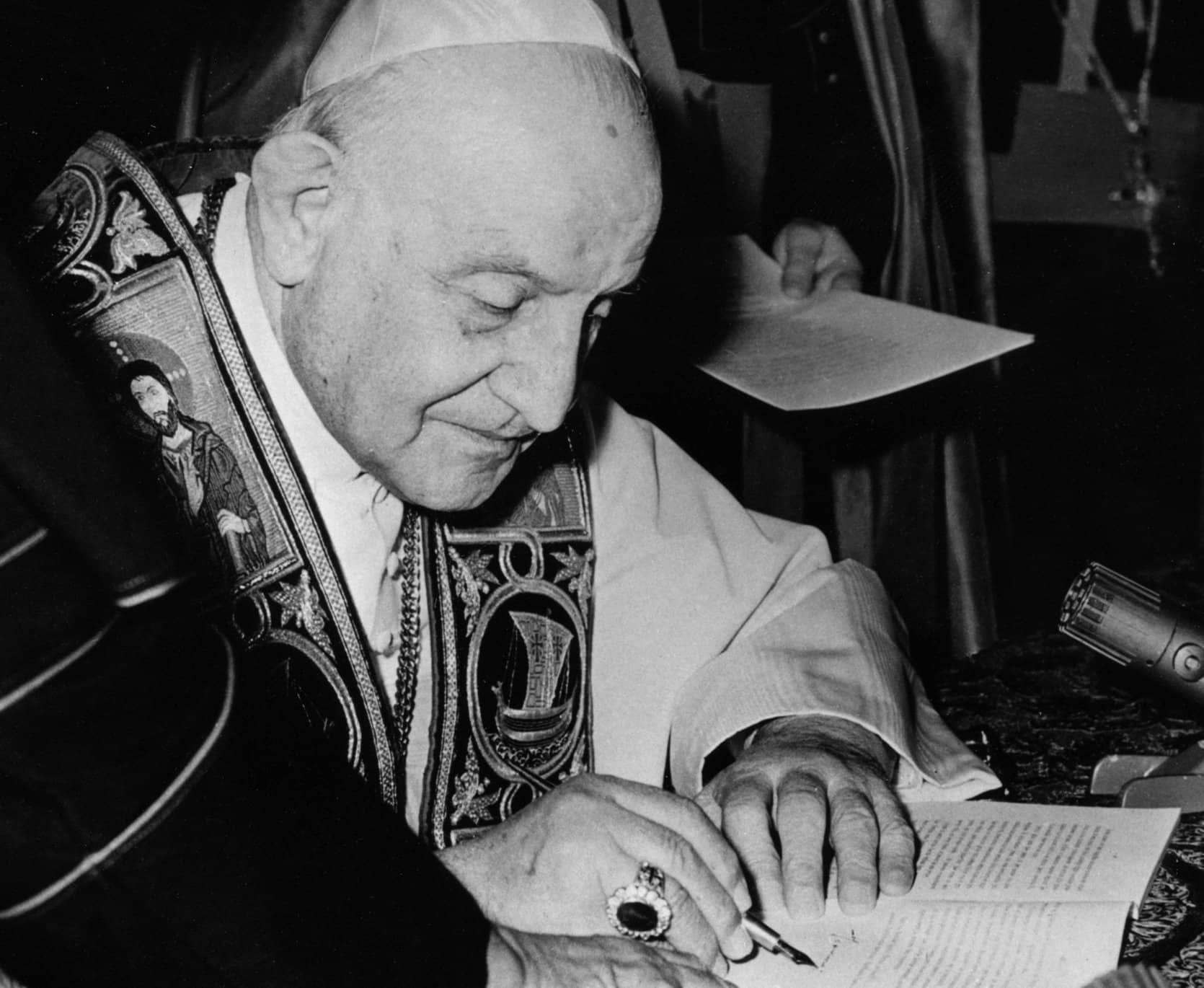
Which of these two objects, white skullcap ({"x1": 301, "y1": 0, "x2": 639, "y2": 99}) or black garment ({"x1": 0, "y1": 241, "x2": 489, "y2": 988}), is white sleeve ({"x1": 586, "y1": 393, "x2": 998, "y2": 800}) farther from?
black garment ({"x1": 0, "y1": 241, "x2": 489, "y2": 988})

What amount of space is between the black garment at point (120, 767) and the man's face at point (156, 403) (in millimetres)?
652

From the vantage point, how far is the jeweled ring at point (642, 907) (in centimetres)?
106

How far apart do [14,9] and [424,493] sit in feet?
3.95

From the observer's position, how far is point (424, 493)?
1.36m

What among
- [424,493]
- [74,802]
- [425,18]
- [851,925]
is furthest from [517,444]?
[74,802]

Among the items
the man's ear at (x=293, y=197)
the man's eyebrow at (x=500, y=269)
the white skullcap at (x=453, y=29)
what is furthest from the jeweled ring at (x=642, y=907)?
the white skullcap at (x=453, y=29)

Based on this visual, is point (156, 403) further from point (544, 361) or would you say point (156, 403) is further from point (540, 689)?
point (540, 689)

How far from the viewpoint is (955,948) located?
3.28 ft

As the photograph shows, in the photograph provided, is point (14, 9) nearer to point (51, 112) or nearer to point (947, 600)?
point (51, 112)

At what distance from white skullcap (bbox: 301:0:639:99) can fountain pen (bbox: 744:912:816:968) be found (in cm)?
88

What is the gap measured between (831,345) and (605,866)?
110 cm

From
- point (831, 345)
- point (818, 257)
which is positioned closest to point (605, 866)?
point (831, 345)

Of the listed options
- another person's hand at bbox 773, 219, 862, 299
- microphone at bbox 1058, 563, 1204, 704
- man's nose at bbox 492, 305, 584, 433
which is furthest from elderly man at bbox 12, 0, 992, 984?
another person's hand at bbox 773, 219, 862, 299

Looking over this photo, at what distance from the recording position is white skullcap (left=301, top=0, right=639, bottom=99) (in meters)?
1.29
